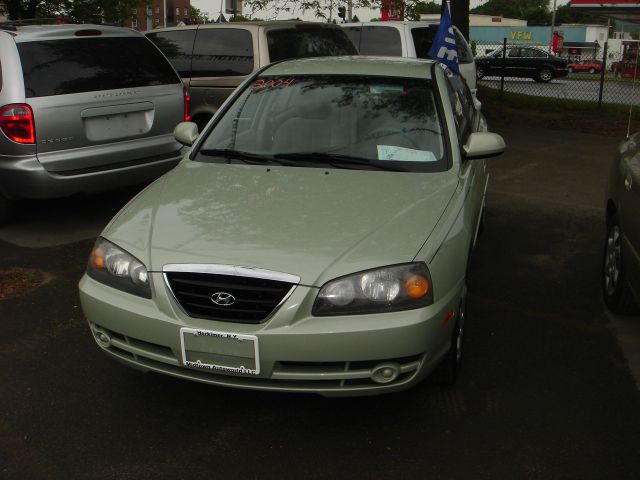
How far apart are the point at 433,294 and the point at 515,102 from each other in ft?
42.6

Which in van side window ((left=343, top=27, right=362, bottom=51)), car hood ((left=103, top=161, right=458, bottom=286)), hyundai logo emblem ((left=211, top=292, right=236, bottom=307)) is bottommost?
hyundai logo emblem ((left=211, top=292, right=236, bottom=307))

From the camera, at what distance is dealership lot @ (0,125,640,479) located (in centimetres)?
313

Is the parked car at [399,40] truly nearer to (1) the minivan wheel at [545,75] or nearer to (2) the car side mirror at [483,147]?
(2) the car side mirror at [483,147]

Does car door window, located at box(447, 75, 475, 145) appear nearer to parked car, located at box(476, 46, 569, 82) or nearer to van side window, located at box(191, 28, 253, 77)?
van side window, located at box(191, 28, 253, 77)

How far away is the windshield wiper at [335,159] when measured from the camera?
13.5 feet

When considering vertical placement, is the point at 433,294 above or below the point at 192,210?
below

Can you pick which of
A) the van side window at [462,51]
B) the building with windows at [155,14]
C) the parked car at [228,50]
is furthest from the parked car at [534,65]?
the parked car at [228,50]

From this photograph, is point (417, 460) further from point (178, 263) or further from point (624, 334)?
point (624, 334)

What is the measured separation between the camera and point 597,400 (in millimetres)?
3691

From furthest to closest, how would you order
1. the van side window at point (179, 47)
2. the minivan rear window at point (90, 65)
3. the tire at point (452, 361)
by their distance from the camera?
the van side window at point (179, 47) < the minivan rear window at point (90, 65) < the tire at point (452, 361)

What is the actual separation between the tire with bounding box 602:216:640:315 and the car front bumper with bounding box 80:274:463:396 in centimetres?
183

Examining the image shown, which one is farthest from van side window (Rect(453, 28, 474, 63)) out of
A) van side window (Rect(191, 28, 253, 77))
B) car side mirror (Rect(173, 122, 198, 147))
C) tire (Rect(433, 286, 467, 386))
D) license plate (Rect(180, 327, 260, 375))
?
license plate (Rect(180, 327, 260, 375))

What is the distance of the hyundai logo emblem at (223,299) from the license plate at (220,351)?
0.12 meters

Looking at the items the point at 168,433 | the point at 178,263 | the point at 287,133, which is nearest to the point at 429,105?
the point at 287,133
